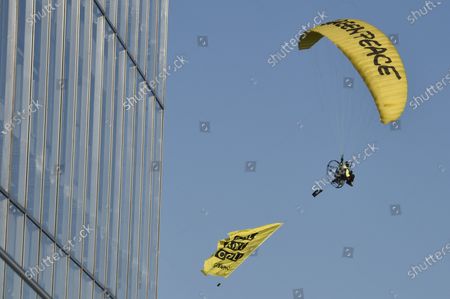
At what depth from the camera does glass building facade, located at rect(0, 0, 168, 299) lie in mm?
25906

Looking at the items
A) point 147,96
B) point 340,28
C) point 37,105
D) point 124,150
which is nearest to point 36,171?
point 37,105

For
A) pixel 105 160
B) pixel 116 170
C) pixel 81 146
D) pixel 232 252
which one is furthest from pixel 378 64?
pixel 232 252

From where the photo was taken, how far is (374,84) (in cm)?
3831

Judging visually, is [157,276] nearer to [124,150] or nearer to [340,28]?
[124,150]

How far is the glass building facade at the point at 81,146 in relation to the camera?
25906 millimetres

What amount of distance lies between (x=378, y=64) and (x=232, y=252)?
1166 cm

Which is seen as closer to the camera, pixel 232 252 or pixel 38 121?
pixel 38 121

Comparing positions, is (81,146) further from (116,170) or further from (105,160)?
(116,170)

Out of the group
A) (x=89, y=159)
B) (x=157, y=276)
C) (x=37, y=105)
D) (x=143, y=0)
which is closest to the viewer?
(x=37, y=105)

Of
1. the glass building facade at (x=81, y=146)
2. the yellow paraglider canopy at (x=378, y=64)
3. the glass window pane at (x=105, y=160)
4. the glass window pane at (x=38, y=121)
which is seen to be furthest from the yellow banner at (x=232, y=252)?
the glass window pane at (x=38, y=121)

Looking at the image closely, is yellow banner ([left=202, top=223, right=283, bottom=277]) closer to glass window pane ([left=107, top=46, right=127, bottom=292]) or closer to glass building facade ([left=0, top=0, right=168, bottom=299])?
glass building facade ([left=0, top=0, right=168, bottom=299])

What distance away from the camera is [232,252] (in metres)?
47.0

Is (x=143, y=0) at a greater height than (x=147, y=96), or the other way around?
(x=143, y=0)

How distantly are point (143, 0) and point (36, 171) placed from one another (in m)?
13.5
